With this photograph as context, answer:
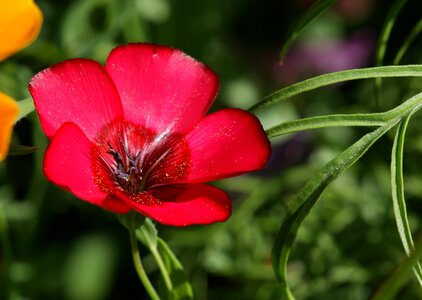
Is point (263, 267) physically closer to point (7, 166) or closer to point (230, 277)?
point (230, 277)

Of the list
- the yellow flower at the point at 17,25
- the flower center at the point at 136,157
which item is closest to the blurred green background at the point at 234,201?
the flower center at the point at 136,157

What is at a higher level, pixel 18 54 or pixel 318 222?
pixel 18 54

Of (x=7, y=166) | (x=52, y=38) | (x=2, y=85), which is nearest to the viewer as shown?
(x=2, y=85)

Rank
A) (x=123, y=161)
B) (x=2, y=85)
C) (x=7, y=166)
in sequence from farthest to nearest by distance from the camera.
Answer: (x=7, y=166)
(x=2, y=85)
(x=123, y=161)

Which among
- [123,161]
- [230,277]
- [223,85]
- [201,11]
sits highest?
[123,161]

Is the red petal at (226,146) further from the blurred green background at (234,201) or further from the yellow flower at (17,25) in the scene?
the blurred green background at (234,201)

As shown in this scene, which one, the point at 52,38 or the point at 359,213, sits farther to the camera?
the point at 52,38

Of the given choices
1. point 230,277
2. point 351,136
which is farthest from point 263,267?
point 351,136
